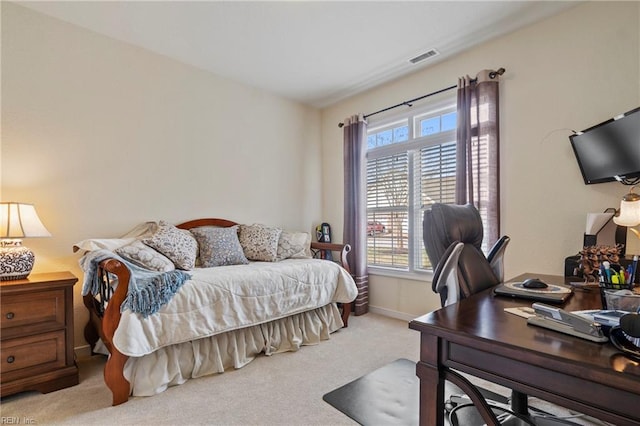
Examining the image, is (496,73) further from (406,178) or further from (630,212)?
(630,212)

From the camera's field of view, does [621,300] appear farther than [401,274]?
No

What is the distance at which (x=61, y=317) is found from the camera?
198cm

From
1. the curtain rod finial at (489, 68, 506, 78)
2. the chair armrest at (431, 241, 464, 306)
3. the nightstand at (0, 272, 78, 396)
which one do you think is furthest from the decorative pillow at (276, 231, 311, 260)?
the curtain rod finial at (489, 68, 506, 78)

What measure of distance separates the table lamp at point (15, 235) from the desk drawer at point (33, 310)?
203 millimetres

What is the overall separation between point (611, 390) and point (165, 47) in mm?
3455

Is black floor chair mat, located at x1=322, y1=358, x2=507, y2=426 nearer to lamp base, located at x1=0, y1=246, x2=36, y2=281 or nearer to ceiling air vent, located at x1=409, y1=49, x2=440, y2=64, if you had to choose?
lamp base, located at x1=0, y1=246, x2=36, y2=281

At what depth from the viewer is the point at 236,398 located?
6.03 feet

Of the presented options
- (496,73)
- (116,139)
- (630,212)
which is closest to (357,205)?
(496,73)

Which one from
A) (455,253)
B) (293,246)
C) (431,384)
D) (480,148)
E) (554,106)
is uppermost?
(554,106)

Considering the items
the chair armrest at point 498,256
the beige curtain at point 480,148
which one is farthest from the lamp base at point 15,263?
the beige curtain at point 480,148

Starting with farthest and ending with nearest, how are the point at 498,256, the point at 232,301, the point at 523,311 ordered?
the point at 232,301, the point at 498,256, the point at 523,311

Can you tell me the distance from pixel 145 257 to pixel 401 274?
7.79ft

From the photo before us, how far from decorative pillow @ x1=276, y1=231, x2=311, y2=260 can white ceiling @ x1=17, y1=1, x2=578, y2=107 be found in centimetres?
171

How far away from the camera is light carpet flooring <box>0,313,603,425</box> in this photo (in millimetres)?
1644
